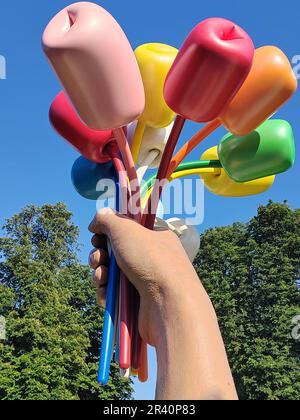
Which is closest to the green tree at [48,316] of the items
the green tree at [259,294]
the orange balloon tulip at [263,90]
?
the green tree at [259,294]

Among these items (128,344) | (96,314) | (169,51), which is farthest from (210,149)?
(96,314)

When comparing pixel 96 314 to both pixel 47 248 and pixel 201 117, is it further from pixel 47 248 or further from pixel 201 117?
pixel 201 117

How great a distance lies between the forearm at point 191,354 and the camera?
236 cm

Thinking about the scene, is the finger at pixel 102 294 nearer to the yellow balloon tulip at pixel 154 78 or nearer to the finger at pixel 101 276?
the finger at pixel 101 276

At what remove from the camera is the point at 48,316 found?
16.5 meters

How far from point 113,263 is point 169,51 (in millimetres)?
1716

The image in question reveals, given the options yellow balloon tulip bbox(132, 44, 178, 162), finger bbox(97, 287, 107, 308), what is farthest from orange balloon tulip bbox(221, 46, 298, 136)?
finger bbox(97, 287, 107, 308)

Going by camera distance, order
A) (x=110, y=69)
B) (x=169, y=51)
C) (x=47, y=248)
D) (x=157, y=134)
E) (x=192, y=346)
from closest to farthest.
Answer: (x=192, y=346)
(x=110, y=69)
(x=169, y=51)
(x=157, y=134)
(x=47, y=248)

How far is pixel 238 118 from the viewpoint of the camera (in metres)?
3.69

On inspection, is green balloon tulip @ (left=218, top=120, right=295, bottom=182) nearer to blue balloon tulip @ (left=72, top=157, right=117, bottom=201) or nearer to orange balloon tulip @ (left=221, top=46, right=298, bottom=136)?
orange balloon tulip @ (left=221, top=46, right=298, bottom=136)

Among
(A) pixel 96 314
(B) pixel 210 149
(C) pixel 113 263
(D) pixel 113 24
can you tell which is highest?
(A) pixel 96 314

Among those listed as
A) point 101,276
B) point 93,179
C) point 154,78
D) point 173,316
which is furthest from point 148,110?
point 173,316

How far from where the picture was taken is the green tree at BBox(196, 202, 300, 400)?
609 inches

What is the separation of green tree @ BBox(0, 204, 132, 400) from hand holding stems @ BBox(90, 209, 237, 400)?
1317 centimetres
